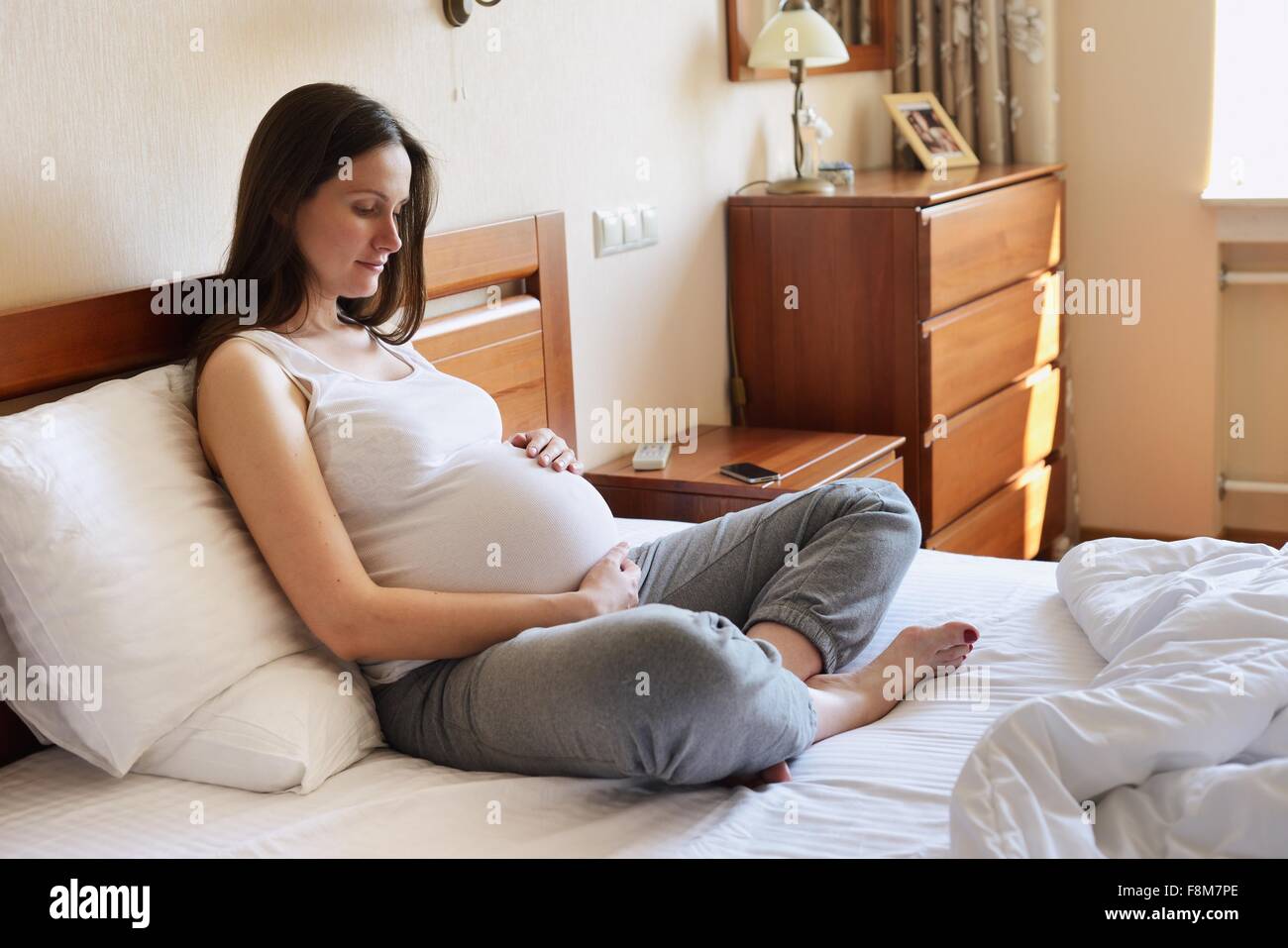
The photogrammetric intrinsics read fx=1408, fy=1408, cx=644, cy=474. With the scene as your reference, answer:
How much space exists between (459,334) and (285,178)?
577 millimetres

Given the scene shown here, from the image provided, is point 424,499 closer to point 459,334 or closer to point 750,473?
point 459,334

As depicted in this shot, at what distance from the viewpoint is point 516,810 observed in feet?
4.31

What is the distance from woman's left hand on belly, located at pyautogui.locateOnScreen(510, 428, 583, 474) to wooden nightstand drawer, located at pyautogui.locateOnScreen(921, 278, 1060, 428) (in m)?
1.15

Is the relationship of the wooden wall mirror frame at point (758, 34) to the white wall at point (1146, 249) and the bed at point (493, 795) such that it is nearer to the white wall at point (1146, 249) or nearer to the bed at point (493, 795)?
the white wall at point (1146, 249)

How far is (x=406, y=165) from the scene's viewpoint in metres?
1.63

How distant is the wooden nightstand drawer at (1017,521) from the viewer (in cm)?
288

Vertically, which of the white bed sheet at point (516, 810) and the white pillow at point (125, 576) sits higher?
the white pillow at point (125, 576)

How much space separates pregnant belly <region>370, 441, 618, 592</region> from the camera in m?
1.50

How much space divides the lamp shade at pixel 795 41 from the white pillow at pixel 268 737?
5.63 feet

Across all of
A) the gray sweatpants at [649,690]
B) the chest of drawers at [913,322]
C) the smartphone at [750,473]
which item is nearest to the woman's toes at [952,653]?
the gray sweatpants at [649,690]

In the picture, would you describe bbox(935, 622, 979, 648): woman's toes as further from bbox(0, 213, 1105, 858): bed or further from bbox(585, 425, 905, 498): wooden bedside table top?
bbox(585, 425, 905, 498): wooden bedside table top

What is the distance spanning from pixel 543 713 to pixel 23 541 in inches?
20.1

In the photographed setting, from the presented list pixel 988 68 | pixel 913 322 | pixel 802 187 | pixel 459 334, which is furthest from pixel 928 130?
pixel 459 334

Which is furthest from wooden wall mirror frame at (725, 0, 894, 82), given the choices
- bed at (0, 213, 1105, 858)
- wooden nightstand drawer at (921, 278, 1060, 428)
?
bed at (0, 213, 1105, 858)
